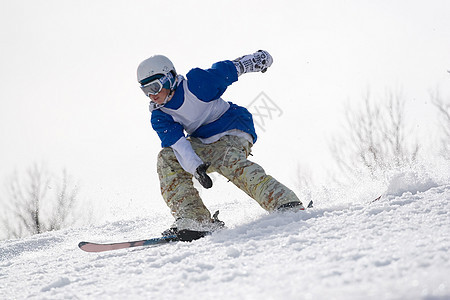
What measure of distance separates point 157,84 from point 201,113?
1.42 feet

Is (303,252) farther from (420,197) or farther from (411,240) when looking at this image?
(420,197)

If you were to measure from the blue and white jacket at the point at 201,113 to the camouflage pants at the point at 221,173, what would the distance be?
0.13 metres

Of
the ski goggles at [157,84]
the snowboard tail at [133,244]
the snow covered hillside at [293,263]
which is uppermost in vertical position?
the ski goggles at [157,84]

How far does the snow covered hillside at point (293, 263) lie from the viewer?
1354 mm

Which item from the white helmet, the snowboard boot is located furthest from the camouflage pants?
the white helmet

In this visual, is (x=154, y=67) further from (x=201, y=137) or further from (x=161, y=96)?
(x=201, y=137)

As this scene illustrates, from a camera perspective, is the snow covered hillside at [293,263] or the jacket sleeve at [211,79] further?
the jacket sleeve at [211,79]

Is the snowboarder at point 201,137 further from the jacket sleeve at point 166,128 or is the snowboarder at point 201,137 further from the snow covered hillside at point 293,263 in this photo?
the snow covered hillside at point 293,263

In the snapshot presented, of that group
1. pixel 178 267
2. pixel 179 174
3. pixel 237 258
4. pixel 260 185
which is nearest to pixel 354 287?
pixel 237 258

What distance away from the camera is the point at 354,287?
1293 mm

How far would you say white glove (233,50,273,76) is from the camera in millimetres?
3662

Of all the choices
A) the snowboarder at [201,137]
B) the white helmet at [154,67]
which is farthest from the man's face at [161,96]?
the white helmet at [154,67]

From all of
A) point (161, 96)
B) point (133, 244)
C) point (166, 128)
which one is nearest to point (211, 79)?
point (161, 96)

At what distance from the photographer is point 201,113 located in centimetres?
359
